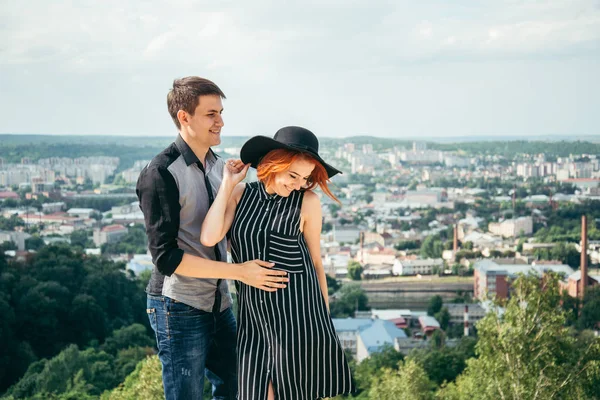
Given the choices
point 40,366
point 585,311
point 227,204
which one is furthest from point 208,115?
point 585,311

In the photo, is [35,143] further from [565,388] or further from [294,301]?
[294,301]

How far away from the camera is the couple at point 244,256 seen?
4.42ft

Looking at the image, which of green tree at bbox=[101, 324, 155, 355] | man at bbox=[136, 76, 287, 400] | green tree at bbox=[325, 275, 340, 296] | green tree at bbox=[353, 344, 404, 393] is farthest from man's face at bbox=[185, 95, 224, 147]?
green tree at bbox=[325, 275, 340, 296]

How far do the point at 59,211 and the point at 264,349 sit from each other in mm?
36210

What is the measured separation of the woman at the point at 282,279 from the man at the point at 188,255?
0.13 ft

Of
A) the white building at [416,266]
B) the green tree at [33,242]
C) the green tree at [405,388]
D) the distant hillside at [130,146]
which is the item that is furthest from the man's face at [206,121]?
the distant hillside at [130,146]

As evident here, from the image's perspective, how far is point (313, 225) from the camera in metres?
1.39

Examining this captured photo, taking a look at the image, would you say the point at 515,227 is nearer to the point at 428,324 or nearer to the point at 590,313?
the point at 428,324

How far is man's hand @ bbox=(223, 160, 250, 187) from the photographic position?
4.49 feet

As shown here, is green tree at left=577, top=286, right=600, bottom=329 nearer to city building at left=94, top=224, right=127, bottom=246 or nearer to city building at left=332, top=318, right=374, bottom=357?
city building at left=332, top=318, right=374, bottom=357

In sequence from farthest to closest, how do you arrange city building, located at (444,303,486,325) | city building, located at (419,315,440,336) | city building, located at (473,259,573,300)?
city building, located at (473,259,573,300), city building, located at (444,303,486,325), city building, located at (419,315,440,336)

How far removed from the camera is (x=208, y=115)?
140cm

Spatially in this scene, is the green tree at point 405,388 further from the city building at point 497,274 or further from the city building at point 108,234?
the city building at point 108,234

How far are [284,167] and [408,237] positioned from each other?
34.1m
